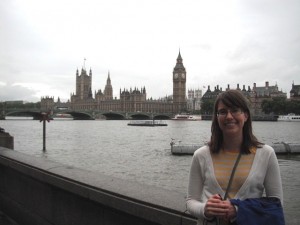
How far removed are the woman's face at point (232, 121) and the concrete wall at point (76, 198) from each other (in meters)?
0.52

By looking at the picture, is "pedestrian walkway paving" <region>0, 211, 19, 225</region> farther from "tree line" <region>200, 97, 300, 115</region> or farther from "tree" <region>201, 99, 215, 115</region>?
"tree" <region>201, 99, 215, 115</region>

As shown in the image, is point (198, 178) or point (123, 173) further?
point (123, 173)

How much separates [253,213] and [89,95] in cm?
14214

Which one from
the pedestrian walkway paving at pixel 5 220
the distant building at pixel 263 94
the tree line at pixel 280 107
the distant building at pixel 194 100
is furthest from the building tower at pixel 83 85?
the pedestrian walkway paving at pixel 5 220

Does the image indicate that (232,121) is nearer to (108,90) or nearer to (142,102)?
(142,102)

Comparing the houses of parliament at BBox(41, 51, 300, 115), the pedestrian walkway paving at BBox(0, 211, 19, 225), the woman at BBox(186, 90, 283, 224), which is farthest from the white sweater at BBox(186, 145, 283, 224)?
the houses of parliament at BBox(41, 51, 300, 115)

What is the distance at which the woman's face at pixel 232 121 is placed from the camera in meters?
1.59

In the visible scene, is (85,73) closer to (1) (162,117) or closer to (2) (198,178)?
(1) (162,117)

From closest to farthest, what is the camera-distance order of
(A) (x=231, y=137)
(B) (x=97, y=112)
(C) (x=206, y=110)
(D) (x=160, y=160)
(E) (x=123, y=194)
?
(A) (x=231, y=137), (E) (x=123, y=194), (D) (x=160, y=160), (B) (x=97, y=112), (C) (x=206, y=110)

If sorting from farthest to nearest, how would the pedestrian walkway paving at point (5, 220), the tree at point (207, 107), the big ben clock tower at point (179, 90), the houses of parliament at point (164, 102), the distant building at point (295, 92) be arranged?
the big ben clock tower at point (179, 90) < the houses of parliament at point (164, 102) < the distant building at point (295, 92) < the tree at point (207, 107) < the pedestrian walkway paving at point (5, 220)

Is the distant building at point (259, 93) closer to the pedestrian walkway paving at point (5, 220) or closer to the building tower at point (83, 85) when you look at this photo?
the building tower at point (83, 85)

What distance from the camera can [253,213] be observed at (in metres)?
1.35

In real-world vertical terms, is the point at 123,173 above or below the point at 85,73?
below

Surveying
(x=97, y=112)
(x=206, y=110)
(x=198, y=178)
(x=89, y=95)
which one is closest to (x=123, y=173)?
(x=198, y=178)
